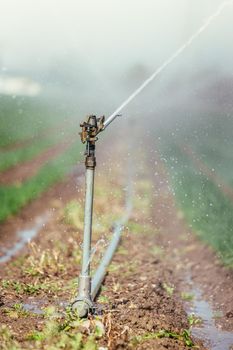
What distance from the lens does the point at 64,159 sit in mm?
22109

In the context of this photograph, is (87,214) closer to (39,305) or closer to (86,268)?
(86,268)

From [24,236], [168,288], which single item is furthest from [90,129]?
[24,236]

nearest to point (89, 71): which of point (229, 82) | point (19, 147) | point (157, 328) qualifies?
point (19, 147)

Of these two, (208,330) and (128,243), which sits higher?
(128,243)

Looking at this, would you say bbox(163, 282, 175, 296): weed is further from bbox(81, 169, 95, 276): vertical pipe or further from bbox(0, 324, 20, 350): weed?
bbox(0, 324, 20, 350): weed

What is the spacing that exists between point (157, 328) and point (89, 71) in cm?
4166

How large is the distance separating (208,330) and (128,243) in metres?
4.04

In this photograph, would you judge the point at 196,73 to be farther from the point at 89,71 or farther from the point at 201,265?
the point at 89,71

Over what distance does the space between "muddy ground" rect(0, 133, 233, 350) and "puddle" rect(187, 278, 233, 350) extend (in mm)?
90

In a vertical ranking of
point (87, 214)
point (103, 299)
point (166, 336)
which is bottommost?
point (166, 336)

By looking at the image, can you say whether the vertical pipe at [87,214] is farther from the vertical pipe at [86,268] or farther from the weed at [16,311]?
the weed at [16,311]

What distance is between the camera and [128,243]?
1138cm

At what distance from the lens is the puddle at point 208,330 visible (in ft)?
22.9

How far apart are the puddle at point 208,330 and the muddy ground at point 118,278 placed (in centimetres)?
9
